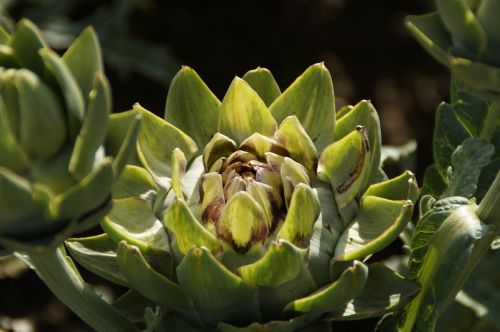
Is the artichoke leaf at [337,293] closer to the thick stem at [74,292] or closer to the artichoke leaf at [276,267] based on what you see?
the artichoke leaf at [276,267]

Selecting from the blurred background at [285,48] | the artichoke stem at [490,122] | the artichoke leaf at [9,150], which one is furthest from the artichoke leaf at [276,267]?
the blurred background at [285,48]

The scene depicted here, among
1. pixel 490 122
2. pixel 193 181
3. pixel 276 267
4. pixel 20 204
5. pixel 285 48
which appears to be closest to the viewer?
pixel 20 204

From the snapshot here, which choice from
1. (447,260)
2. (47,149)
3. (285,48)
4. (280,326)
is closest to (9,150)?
(47,149)

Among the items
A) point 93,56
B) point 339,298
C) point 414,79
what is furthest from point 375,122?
point 414,79

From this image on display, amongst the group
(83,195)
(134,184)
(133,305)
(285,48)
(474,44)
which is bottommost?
(285,48)

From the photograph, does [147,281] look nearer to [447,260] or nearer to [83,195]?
[83,195]

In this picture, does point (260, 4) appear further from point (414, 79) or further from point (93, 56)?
point (93, 56)
